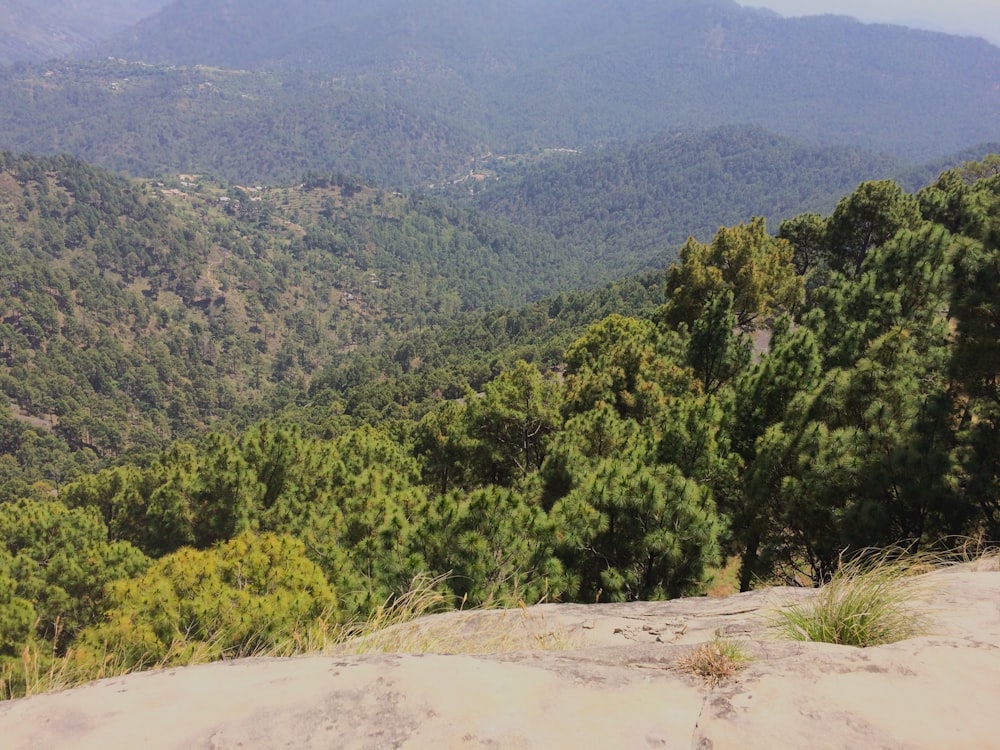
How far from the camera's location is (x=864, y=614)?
12.6ft

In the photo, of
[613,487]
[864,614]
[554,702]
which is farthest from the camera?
[613,487]

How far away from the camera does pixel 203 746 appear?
2.98 meters

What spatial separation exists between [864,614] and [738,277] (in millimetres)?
21036

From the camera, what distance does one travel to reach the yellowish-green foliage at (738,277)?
73.3 feet

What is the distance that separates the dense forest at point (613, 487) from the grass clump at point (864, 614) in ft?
9.13

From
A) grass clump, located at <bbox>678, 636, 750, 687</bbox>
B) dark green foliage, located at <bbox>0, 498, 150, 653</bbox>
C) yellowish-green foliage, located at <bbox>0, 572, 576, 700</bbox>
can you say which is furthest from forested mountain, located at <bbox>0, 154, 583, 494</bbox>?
grass clump, located at <bbox>678, 636, 750, 687</bbox>

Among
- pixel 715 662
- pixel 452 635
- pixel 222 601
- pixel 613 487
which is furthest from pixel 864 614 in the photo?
pixel 222 601

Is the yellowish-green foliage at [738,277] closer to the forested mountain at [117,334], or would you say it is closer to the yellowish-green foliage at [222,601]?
the yellowish-green foliage at [222,601]

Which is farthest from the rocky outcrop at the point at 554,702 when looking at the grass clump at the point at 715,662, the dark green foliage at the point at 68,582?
the dark green foliage at the point at 68,582

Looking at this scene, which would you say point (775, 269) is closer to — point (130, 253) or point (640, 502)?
point (640, 502)

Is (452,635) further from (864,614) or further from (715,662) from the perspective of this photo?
(864,614)

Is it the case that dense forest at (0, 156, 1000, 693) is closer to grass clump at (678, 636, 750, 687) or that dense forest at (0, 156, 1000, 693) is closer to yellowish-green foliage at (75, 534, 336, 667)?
yellowish-green foliage at (75, 534, 336, 667)

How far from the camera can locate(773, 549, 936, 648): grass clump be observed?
12.6ft

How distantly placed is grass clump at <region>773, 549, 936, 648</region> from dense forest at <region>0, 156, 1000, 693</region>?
110 inches
